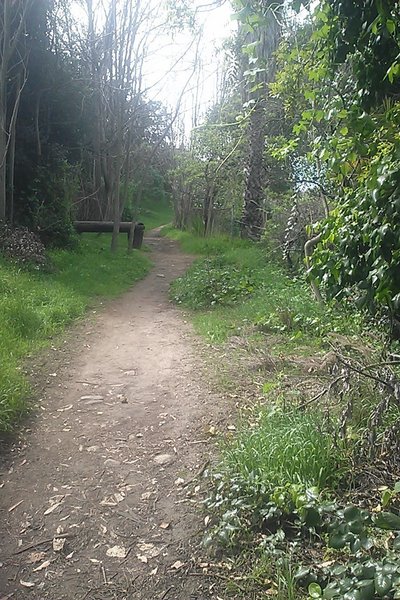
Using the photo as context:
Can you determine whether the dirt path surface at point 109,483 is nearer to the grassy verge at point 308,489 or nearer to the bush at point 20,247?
the grassy verge at point 308,489

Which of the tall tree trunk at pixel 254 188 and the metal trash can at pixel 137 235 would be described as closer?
the tall tree trunk at pixel 254 188

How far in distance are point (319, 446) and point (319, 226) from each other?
4.29 feet

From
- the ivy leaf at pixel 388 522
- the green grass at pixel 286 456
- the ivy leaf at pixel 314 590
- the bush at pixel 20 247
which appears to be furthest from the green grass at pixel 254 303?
the bush at pixel 20 247

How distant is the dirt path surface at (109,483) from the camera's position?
252 centimetres

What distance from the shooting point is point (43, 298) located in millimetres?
7793

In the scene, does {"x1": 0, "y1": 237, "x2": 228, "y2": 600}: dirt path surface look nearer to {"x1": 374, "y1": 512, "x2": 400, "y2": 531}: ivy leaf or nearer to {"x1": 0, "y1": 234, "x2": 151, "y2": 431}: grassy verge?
{"x1": 0, "y1": 234, "x2": 151, "y2": 431}: grassy verge

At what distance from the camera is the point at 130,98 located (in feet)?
46.1

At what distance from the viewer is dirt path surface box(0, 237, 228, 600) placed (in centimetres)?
252

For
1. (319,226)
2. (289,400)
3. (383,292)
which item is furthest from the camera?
(289,400)

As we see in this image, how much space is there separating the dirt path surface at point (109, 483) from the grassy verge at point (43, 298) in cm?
34

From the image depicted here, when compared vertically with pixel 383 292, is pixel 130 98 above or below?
above

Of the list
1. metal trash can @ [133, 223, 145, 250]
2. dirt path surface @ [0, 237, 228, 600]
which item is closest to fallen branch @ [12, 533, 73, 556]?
dirt path surface @ [0, 237, 228, 600]

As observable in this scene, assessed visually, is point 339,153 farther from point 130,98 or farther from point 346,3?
point 130,98

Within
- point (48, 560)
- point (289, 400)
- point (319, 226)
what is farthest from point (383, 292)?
point (48, 560)
